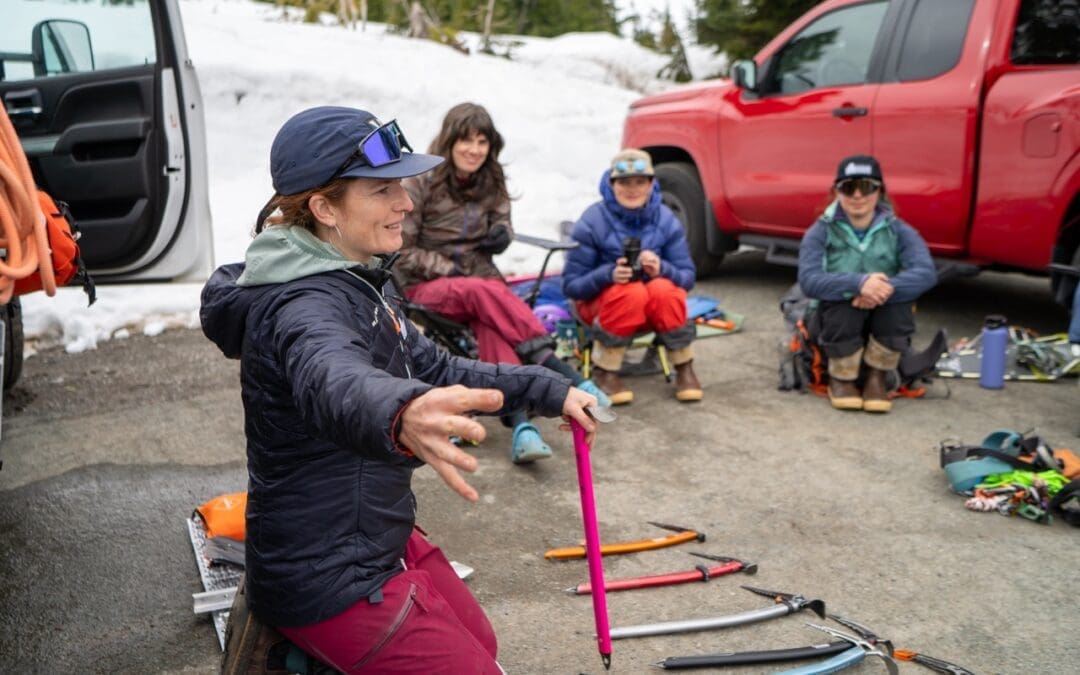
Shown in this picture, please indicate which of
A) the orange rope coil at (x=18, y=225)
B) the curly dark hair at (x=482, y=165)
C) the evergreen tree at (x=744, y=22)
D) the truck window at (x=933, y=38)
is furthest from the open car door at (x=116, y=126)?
the evergreen tree at (x=744, y=22)

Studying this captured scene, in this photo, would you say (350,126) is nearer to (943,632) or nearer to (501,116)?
(943,632)

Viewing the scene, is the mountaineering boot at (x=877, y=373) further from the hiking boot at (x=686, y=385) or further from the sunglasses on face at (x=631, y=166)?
the sunglasses on face at (x=631, y=166)

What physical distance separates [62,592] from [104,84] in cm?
263

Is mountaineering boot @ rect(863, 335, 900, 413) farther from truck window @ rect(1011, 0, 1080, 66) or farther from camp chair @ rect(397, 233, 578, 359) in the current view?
camp chair @ rect(397, 233, 578, 359)

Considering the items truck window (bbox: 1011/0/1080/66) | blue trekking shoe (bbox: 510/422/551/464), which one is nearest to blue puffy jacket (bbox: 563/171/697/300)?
blue trekking shoe (bbox: 510/422/551/464)

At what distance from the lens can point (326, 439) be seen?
2.19 m

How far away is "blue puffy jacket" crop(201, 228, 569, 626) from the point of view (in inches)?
87.9

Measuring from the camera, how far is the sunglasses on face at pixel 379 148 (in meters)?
2.30

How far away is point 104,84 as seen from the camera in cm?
514

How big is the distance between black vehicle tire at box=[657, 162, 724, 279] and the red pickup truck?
1 centimetres

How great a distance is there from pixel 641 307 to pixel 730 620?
2.59 meters

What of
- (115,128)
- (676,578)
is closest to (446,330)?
(115,128)

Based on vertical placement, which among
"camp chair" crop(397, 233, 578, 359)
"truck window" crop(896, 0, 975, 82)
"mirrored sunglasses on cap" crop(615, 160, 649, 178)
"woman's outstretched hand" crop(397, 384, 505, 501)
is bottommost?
"camp chair" crop(397, 233, 578, 359)

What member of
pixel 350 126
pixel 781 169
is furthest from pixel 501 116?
pixel 350 126
